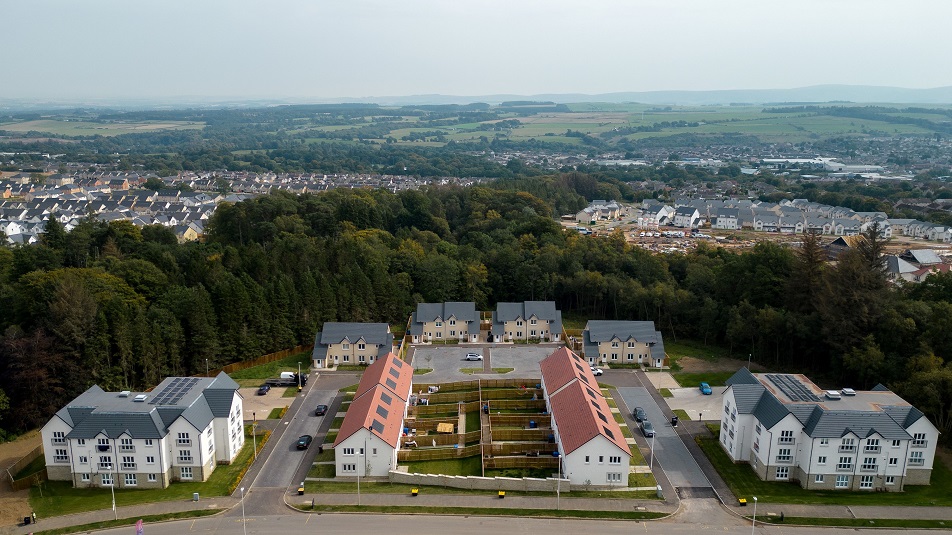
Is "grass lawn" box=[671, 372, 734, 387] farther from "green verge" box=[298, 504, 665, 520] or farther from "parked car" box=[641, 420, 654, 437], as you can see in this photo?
"green verge" box=[298, 504, 665, 520]

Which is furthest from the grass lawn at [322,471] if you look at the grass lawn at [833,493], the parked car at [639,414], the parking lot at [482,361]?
the grass lawn at [833,493]

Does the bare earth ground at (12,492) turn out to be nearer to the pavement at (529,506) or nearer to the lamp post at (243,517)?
the pavement at (529,506)

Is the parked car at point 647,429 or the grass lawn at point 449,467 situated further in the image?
the parked car at point 647,429

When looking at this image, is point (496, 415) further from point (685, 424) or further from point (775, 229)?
point (775, 229)

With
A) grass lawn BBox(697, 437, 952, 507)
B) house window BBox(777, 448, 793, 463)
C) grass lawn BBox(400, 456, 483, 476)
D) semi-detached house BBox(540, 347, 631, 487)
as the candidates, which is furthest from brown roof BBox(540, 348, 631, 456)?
house window BBox(777, 448, 793, 463)

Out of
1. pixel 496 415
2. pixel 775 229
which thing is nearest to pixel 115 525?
pixel 496 415

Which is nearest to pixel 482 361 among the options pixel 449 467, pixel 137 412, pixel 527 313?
pixel 527 313
